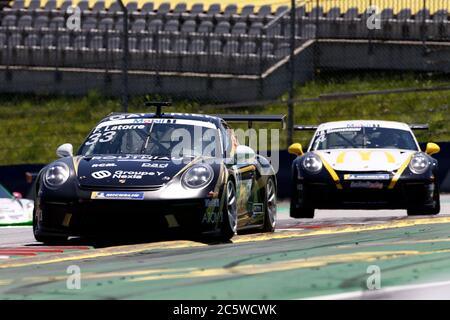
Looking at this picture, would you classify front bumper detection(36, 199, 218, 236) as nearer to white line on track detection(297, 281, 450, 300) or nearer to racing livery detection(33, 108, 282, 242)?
racing livery detection(33, 108, 282, 242)

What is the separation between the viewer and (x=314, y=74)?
82.3 feet

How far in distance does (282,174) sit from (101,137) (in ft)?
25.5

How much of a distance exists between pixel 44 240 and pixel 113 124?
1.44 metres

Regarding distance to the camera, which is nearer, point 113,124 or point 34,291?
point 34,291

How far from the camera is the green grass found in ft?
74.7

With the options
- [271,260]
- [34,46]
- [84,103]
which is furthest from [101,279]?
[34,46]

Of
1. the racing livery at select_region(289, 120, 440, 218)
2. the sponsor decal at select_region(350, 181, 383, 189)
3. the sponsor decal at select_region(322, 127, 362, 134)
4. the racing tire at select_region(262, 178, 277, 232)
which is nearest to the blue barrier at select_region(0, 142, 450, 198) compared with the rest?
the sponsor decal at select_region(322, 127, 362, 134)

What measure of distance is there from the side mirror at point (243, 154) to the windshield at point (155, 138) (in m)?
0.22

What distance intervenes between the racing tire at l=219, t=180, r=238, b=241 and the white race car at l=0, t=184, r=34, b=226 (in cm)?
589

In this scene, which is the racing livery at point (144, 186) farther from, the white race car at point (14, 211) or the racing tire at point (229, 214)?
the white race car at point (14, 211)

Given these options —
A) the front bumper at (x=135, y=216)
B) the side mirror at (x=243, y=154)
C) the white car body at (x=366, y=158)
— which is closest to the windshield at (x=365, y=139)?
the white car body at (x=366, y=158)

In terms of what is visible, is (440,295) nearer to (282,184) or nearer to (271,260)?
(271,260)

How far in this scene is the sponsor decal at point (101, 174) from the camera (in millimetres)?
11094

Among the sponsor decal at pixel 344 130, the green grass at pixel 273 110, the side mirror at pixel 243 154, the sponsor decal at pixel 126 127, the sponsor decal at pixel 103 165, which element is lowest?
the green grass at pixel 273 110
